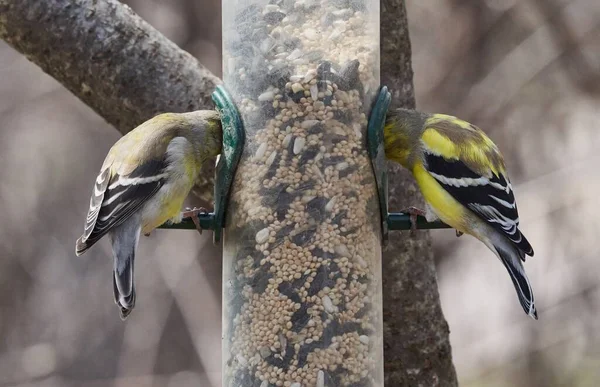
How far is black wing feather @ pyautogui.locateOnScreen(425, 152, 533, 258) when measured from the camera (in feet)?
13.6

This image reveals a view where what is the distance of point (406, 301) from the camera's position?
14.7ft

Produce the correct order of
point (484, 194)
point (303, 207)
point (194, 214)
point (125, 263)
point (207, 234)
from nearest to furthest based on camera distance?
1. point (303, 207)
2. point (125, 263)
3. point (194, 214)
4. point (484, 194)
5. point (207, 234)

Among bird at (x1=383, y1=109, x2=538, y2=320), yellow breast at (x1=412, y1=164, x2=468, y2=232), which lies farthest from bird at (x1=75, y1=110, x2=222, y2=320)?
yellow breast at (x1=412, y1=164, x2=468, y2=232)

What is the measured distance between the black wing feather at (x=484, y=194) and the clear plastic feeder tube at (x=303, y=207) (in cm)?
50

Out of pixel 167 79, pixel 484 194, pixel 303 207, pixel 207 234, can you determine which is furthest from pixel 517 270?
pixel 207 234

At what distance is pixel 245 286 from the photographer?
3.77 metres

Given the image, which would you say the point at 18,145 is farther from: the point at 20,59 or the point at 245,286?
the point at 245,286

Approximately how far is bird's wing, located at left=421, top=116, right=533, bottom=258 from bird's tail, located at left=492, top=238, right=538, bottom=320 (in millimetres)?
56

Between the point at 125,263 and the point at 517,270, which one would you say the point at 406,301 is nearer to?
Result: the point at 517,270

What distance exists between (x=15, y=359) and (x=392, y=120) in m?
4.51

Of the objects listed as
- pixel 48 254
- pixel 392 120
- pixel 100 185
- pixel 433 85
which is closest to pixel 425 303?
pixel 392 120

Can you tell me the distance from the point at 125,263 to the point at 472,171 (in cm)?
148

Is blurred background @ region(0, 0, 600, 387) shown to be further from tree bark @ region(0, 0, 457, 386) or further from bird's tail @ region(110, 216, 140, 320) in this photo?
bird's tail @ region(110, 216, 140, 320)

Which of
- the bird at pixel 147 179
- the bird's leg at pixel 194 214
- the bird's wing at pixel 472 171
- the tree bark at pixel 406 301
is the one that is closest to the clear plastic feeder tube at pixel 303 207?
the bird's leg at pixel 194 214
